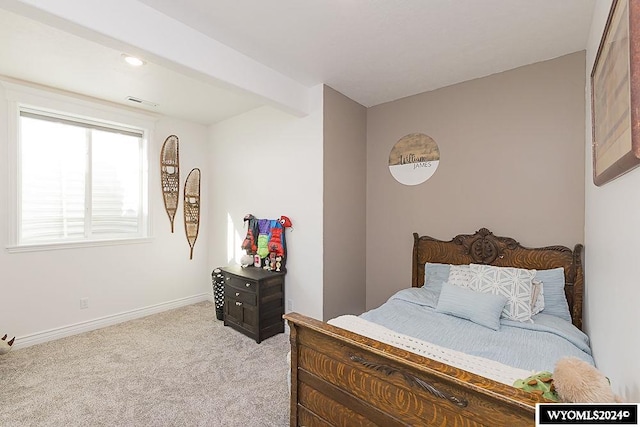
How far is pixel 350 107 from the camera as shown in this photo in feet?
10.9

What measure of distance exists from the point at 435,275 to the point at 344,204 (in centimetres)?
112

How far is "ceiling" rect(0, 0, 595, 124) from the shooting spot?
6.13 feet

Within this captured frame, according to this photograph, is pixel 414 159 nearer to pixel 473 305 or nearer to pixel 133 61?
pixel 473 305

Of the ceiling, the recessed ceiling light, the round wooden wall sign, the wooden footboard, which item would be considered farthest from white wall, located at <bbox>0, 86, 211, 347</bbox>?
the wooden footboard

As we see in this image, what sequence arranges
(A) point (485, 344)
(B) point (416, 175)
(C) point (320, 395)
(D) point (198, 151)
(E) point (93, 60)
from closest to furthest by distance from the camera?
(C) point (320, 395) → (A) point (485, 344) → (E) point (93, 60) → (B) point (416, 175) → (D) point (198, 151)

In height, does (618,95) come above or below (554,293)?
above

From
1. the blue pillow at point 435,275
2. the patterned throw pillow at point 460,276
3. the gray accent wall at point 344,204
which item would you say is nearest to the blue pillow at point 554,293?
the patterned throw pillow at point 460,276

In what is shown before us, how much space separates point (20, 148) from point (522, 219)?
4668 mm

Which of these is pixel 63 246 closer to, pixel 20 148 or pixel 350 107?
pixel 20 148

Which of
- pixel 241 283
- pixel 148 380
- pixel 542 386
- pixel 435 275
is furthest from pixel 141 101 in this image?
pixel 542 386

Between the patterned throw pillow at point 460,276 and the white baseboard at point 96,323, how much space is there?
134 inches

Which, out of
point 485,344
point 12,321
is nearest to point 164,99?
point 12,321

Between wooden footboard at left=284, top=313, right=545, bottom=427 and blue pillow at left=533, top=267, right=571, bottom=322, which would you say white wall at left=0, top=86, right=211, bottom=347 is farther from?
blue pillow at left=533, top=267, right=571, bottom=322

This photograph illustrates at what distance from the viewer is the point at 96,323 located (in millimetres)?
3365
